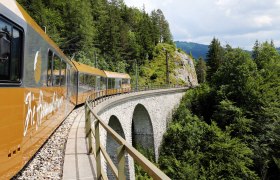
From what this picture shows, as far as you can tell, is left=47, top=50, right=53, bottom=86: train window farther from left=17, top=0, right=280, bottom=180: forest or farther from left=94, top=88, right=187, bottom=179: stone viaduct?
left=17, top=0, right=280, bottom=180: forest

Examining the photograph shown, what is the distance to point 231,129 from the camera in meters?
40.2

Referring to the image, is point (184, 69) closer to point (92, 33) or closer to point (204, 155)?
point (92, 33)

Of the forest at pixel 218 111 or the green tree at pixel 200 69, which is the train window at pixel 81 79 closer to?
the forest at pixel 218 111

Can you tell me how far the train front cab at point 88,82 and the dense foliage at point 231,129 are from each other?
11668mm

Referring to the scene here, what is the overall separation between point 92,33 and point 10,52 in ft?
214

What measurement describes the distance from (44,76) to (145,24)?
9391 cm

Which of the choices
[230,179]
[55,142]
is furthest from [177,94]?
[55,142]

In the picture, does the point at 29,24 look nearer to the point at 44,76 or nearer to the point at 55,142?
the point at 44,76

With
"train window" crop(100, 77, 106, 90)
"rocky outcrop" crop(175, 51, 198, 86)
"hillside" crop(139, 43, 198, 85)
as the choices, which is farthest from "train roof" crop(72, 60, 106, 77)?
"rocky outcrop" crop(175, 51, 198, 86)

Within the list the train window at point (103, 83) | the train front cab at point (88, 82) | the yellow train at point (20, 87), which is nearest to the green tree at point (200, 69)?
the train window at point (103, 83)

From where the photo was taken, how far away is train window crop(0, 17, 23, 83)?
4.87 meters

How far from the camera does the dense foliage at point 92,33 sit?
5599 centimetres

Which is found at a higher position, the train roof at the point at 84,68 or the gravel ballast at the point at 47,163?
the train roof at the point at 84,68

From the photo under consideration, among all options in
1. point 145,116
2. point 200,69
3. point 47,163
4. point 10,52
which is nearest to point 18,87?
point 10,52
